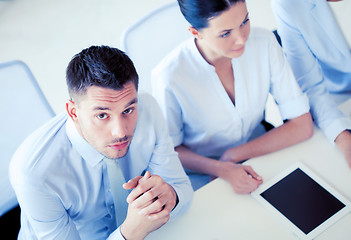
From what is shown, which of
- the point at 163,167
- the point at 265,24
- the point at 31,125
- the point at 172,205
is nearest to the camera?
the point at 172,205

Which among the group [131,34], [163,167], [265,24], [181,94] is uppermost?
[131,34]

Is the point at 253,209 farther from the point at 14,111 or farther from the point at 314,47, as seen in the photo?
the point at 14,111

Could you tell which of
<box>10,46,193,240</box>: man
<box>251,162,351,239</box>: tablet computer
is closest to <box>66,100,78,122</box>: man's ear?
<box>10,46,193,240</box>: man

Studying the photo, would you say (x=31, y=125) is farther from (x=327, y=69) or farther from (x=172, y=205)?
(x=327, y=69)

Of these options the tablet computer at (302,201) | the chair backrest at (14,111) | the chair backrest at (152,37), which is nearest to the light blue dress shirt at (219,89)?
the chair backrest at (152,37)

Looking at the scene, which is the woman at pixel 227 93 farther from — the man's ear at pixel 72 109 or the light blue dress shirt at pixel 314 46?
the man's ear at pixel 72 109

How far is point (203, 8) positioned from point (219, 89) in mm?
368

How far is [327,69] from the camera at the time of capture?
1856 mm

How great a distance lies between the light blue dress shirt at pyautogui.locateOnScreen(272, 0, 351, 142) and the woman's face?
13.5 inches

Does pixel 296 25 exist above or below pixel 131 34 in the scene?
below

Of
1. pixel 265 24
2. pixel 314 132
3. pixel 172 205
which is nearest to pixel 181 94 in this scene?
pixel 172 205

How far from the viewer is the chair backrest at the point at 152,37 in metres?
1.64

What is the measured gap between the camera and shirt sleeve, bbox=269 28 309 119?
153cm

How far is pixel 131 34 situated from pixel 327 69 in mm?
987
